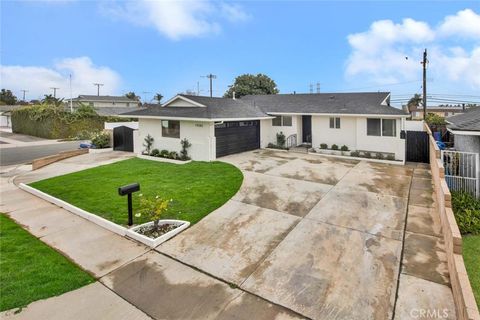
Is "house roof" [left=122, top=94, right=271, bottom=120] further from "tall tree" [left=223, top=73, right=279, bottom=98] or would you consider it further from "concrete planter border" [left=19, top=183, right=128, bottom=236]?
"tall tree" [left=223, top=73, right=279, bottom=98]

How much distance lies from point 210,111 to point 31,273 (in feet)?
40.2

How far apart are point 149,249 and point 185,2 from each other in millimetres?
12577

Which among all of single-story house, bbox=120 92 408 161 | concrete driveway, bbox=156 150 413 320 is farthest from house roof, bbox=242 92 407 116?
concrete driveway, bbox=156 150 413 320

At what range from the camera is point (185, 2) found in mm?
14070

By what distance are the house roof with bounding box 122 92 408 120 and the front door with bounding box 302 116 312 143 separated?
0.90m

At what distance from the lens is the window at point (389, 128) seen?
51.5 feet

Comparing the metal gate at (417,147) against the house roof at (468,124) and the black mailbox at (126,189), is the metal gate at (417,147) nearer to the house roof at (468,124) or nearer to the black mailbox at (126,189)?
the house roof at (468,124)

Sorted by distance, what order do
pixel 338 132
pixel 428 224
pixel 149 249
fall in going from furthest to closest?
pixel 338 132 < pixel 428 224 < pixel 149 249

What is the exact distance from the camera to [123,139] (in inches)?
810

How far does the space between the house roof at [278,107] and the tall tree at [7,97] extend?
9149 centimetres

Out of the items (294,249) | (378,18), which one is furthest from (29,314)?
(378,18)

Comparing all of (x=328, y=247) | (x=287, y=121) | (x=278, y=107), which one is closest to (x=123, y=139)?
(x=278, y=107)

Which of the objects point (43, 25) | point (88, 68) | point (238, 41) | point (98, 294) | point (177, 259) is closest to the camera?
point (98, 294)

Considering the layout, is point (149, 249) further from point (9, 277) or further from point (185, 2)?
point (185, 2)
